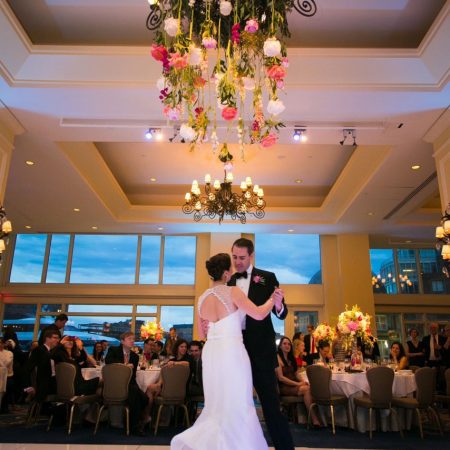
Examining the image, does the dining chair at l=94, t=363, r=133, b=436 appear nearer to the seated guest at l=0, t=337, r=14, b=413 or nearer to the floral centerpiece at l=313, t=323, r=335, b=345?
the seated guest at l=0, t=337, r=14, b=413

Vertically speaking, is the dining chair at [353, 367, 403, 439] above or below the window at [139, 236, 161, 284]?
below

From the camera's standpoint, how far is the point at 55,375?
6352mm

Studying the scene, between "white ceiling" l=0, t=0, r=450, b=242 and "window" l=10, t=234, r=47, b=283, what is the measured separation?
5.09 metres

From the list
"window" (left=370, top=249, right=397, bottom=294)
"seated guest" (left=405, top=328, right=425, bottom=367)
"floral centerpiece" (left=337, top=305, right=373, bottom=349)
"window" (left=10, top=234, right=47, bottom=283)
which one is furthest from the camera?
"window" (left=370, top=249, right=397, bottom=294)

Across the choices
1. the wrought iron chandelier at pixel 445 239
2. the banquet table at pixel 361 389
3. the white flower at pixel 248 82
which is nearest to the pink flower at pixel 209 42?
the white flower at pixel 248 82

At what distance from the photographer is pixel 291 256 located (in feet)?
46.2

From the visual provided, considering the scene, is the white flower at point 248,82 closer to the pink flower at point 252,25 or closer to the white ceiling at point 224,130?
the pink flower at point 252,25

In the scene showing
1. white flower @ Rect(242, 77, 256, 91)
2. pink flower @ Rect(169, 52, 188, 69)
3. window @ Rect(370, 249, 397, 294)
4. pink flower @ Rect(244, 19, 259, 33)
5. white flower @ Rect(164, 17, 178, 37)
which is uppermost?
window @ Rect(370, 249, 397, 294)

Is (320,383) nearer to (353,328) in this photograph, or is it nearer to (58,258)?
(353,328)

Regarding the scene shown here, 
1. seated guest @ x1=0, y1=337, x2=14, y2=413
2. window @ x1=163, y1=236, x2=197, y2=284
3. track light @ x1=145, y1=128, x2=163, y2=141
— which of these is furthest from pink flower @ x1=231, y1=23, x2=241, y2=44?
window @ x1=163, y1=236, x2=197, y2=284

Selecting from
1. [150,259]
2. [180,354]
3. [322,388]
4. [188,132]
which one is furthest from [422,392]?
[150,259]

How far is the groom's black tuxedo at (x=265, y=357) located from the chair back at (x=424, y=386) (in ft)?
11.7

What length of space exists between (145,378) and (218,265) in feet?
13.3

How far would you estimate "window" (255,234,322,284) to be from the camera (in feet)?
45.4
